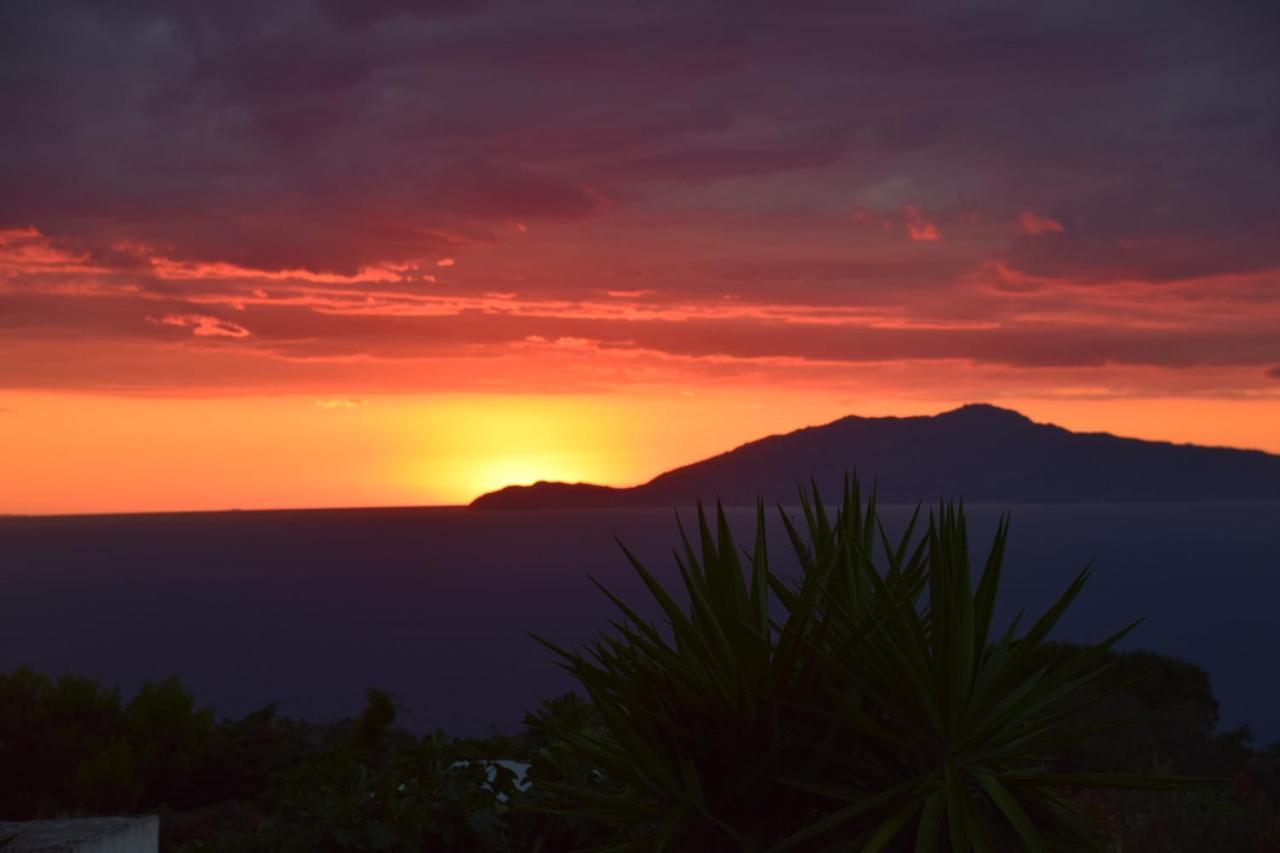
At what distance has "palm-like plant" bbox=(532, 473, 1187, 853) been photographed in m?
6.03

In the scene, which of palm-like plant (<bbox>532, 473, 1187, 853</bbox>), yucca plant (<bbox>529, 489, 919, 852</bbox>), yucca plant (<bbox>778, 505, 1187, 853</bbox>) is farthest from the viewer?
yucca plant (<bbox>529, 489, 919, 852</bbox>)

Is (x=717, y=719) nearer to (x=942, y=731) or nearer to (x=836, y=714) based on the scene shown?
(x=836, y=714)

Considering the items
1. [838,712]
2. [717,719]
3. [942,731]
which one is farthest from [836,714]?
[717,719]

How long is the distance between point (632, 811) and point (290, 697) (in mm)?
133270

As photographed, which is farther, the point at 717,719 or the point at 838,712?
the point at 717,719

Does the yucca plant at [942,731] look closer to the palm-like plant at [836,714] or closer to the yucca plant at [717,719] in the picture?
the palm-like plant at [836,714]

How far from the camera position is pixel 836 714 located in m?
6.10

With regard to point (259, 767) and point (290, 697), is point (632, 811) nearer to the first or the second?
point (259, 767)

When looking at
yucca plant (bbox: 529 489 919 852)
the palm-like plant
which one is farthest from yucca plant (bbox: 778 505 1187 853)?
yucca plant (bbox: 529 489 919 852)

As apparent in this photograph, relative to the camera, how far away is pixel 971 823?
5750mm

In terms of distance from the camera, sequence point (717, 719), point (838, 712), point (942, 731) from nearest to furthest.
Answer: point (942, 731), point (838, 712), point (717, 719)

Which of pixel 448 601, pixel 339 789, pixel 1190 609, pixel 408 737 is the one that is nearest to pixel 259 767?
pixel 408 737

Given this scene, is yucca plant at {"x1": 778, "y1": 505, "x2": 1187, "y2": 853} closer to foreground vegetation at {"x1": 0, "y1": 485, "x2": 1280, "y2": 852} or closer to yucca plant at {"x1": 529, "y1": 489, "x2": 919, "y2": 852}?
foreground vegetation at {"x1": 0, "y1": 485, "x2": 1280, "y2": 852}

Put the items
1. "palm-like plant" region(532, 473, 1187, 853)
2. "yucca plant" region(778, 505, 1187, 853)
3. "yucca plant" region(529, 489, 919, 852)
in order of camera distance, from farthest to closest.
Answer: "yucca plant" region(529, 489, 919, 852) → "palm-like plant" region(532, 473, 1187, 853) → "yucca plant" region(778, 505, 1187, 853)
